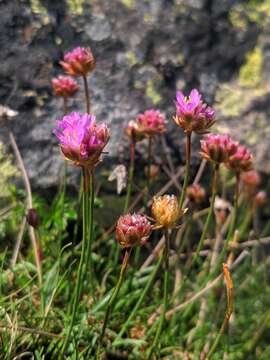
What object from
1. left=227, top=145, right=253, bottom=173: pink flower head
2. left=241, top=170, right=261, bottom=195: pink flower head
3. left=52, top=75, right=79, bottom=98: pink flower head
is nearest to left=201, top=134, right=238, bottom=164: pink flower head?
left=227, top=145, right=253, bottom=173: pink flower head

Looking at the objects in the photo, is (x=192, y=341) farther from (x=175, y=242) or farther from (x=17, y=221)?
(x=17, y=221)

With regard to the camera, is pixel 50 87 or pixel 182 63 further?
pixel 182 63

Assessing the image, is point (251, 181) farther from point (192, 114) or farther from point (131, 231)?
point (131, 231)

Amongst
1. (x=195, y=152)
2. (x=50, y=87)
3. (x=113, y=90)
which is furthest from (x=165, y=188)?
(x=50, y=87)

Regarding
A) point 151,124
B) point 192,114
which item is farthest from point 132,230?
point 151,124

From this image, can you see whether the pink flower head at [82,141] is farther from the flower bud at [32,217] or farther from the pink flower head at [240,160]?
the pink flower head at [240,160]

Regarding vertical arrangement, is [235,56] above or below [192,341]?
above
